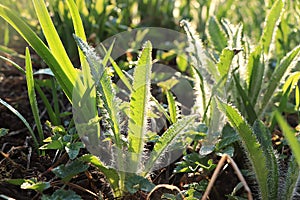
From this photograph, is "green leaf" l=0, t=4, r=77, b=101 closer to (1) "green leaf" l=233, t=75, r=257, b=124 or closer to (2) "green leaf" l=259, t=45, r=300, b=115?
(1) "green leaf" l=233, t=75, r=257, b=124

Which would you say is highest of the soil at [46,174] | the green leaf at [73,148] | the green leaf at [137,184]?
the green leaf at [73,148]

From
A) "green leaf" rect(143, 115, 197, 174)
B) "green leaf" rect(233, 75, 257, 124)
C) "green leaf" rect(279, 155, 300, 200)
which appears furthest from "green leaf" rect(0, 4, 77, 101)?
"green leaf" rect(279, 155, 300, 200)

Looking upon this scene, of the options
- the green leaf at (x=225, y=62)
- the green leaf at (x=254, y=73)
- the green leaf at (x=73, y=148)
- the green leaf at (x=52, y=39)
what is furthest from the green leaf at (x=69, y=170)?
the green leaf at (x=254, y=73)

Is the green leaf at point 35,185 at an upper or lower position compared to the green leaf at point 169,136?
lower

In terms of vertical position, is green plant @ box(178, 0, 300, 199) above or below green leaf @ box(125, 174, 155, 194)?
above

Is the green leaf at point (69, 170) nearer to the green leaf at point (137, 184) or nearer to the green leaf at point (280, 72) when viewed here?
the green leaf at point (137, 184)

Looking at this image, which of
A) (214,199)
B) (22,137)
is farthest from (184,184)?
(22,137)

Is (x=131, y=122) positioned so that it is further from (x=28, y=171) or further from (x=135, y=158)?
(x=28, y=171)
